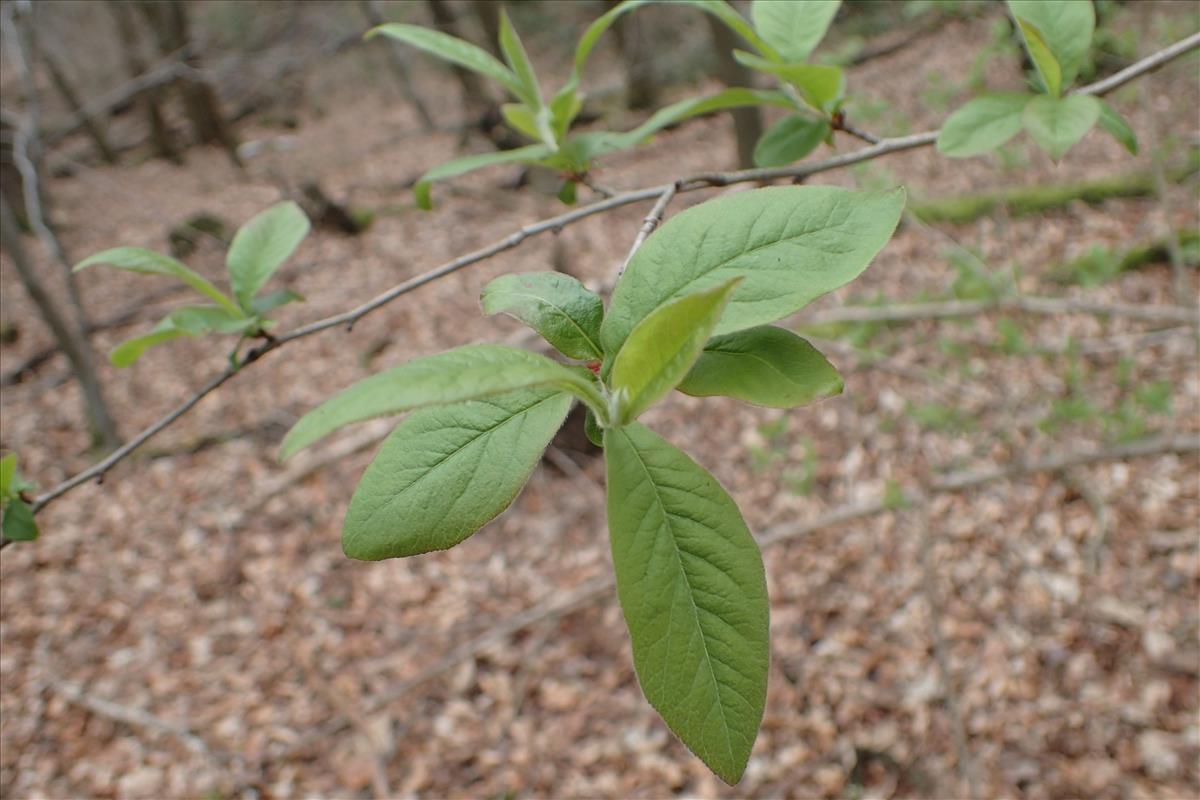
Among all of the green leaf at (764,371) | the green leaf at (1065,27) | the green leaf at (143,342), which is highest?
the green leaf at (1065,27)

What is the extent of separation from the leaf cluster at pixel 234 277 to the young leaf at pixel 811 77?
598mm

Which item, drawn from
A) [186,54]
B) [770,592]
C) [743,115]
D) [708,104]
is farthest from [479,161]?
[186,54]

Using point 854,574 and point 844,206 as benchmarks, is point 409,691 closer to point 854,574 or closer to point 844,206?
point 854,574

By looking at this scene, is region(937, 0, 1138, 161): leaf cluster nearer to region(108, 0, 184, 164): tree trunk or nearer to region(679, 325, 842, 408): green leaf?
region(679, 325, 842, 408): green leaf

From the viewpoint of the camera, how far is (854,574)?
3.32 m

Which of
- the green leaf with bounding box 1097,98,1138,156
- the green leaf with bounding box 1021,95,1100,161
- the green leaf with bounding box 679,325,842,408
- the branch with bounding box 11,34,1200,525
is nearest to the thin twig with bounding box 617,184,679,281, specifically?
the branch with bounding box 11,34,1200,525

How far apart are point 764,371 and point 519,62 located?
611mm

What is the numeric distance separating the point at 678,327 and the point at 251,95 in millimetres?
14041

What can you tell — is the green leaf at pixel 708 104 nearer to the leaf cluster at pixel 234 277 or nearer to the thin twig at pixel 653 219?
the thin twig at pixel 653 219

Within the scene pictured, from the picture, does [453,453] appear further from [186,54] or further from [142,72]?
[142,72]

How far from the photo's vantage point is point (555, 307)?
0.62 metres

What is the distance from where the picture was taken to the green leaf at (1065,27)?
2.83 ft

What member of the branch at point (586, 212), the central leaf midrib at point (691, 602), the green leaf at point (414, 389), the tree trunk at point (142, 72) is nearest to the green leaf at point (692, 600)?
the central leaf midrib at point (691, 602)

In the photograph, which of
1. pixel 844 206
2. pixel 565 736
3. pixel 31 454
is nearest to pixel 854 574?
pixel 565 736
